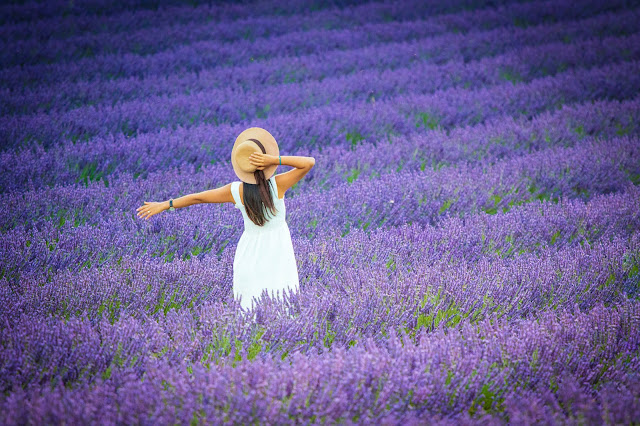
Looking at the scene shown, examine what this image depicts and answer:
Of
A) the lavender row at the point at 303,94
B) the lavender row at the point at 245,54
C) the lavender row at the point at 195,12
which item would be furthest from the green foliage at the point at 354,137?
the lavender row at the point at 195,12

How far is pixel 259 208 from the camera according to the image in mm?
2408

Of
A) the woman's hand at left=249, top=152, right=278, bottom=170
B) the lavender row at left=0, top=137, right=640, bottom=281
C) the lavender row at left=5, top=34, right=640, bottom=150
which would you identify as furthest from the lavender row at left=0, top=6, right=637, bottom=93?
the woman's hand at left=249, top=152, right=278, bottom=170

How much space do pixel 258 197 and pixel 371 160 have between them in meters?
2.61

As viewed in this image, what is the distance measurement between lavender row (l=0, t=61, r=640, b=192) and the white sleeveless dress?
2.44 m

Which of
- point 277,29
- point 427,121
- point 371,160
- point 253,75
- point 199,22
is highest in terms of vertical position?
point 199,22

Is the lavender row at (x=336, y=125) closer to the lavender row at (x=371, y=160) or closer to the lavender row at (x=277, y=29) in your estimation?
the lavender row at (x=371, y=160)

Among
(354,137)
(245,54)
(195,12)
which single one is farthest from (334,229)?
(195,12)

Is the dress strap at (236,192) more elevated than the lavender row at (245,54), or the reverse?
the lavender row at (245,54)

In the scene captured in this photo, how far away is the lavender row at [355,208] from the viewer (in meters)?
3.09

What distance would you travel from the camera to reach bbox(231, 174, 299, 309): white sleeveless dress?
8.01ft

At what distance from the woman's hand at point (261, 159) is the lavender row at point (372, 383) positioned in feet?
2.47

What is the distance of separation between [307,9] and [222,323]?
1000cm

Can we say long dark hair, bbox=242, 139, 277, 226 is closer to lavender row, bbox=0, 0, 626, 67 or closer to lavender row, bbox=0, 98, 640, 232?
lavender row, bbox=0, 98, 640, 232

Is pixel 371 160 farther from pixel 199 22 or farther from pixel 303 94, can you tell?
pixel 199 22
